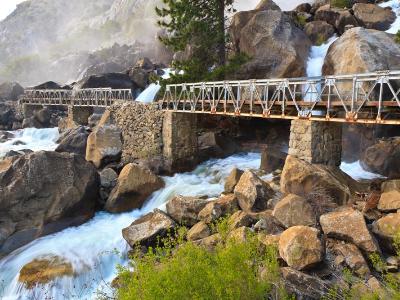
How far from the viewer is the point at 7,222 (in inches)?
562

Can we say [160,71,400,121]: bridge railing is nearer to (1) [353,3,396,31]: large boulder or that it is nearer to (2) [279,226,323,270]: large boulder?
(2) [279,226,323,270]: large boulder

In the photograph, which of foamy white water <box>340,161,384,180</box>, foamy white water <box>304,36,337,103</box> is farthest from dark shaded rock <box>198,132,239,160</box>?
foamy white water <box>340,161,384,180</box>

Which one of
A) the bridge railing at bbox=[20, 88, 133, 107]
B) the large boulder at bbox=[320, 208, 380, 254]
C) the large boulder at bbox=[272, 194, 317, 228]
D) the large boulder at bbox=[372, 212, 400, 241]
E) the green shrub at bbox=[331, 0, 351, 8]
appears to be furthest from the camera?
the bridge railing at bbox=[20, 88, 133, 107]

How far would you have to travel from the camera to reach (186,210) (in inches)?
532

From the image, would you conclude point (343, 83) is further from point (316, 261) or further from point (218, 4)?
point (316, 261)

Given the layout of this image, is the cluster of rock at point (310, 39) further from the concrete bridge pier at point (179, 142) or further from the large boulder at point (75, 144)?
the large boulder at point (75, 144)

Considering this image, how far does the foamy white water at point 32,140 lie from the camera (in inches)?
1245

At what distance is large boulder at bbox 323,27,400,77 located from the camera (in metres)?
21.0

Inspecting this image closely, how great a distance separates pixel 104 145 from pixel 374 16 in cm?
2105

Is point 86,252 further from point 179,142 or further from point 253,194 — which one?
point 179,142

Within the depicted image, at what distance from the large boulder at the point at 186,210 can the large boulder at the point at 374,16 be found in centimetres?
2153

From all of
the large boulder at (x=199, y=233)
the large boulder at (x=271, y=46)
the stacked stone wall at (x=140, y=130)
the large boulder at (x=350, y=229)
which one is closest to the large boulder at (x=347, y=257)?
the large boulder at (x=350, y=229)

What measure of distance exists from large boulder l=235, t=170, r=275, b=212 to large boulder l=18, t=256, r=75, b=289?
5.79 metres

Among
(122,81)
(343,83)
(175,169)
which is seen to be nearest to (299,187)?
(175,169)
